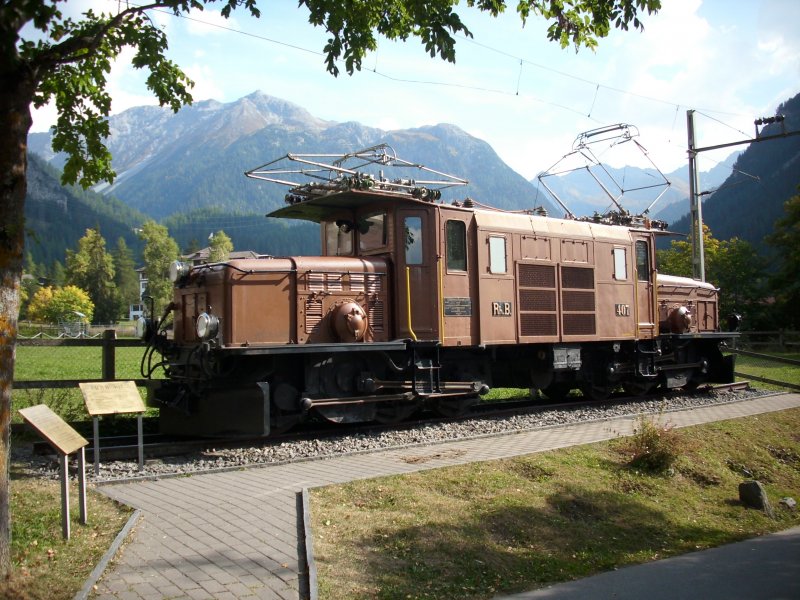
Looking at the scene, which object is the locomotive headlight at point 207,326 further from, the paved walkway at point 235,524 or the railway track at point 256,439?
the paved walkway at point 235,524

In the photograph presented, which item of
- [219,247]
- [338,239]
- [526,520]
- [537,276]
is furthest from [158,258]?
[526,520]

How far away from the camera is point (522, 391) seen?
61.3ft

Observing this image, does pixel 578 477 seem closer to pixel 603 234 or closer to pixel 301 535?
pixel 301 535

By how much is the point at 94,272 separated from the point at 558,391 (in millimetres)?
78373

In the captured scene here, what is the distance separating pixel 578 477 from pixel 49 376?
1839cm

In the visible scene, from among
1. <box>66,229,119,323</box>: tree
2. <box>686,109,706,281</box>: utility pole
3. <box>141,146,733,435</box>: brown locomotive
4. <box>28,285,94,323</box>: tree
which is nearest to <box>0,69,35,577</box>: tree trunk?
<box>141,146,733,435</box>: brown locomotive

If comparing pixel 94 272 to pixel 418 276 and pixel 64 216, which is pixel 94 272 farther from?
pixel 64 216

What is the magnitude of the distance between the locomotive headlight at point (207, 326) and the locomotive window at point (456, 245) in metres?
4.18

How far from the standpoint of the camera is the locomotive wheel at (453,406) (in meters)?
12.2

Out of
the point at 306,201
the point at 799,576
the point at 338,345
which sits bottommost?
the point at 799,576

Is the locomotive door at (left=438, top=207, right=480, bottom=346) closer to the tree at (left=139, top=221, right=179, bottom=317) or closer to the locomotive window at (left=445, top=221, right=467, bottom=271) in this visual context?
the locomotive window at (left=445, top=221, right=467, bottom=271)

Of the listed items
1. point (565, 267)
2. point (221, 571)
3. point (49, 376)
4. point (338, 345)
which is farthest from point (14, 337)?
point (49, 376)

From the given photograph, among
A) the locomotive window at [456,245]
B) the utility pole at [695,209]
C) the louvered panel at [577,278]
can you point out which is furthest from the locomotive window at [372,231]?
the utility pole at [695,209]

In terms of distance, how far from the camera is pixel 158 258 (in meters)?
70.4
